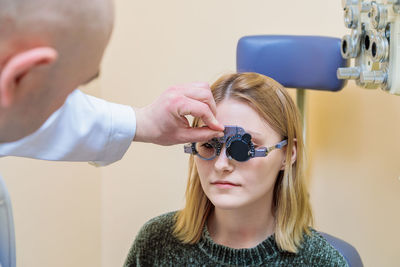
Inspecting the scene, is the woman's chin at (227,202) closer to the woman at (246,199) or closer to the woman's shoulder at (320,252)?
the woman at (246,199)

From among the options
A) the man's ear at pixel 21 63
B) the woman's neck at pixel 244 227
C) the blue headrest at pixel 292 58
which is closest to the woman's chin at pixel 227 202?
the woman's neck at pixel 244 227

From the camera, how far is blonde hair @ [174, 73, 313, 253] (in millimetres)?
1370

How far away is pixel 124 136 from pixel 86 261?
1.57 meters

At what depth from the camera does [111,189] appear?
274 cm

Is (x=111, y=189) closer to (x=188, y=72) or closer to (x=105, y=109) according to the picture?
(x=188, y=72)

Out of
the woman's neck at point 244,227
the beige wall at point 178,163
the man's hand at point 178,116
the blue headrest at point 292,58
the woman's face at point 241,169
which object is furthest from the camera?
the beige wall at point 178,163

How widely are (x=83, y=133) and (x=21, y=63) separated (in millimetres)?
722

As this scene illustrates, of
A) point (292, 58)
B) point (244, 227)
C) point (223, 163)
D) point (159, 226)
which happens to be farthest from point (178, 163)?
point (223, 163)

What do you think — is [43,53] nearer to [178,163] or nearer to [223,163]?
[223,163]

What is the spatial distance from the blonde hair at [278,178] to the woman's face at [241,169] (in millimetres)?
26

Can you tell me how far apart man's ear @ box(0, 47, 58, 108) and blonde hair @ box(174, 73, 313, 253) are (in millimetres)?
898

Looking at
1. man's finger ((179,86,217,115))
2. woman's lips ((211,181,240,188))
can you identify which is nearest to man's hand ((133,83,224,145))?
man's finger ((179,86,217,115))

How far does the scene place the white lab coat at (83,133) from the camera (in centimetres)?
119

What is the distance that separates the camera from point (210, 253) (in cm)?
142
